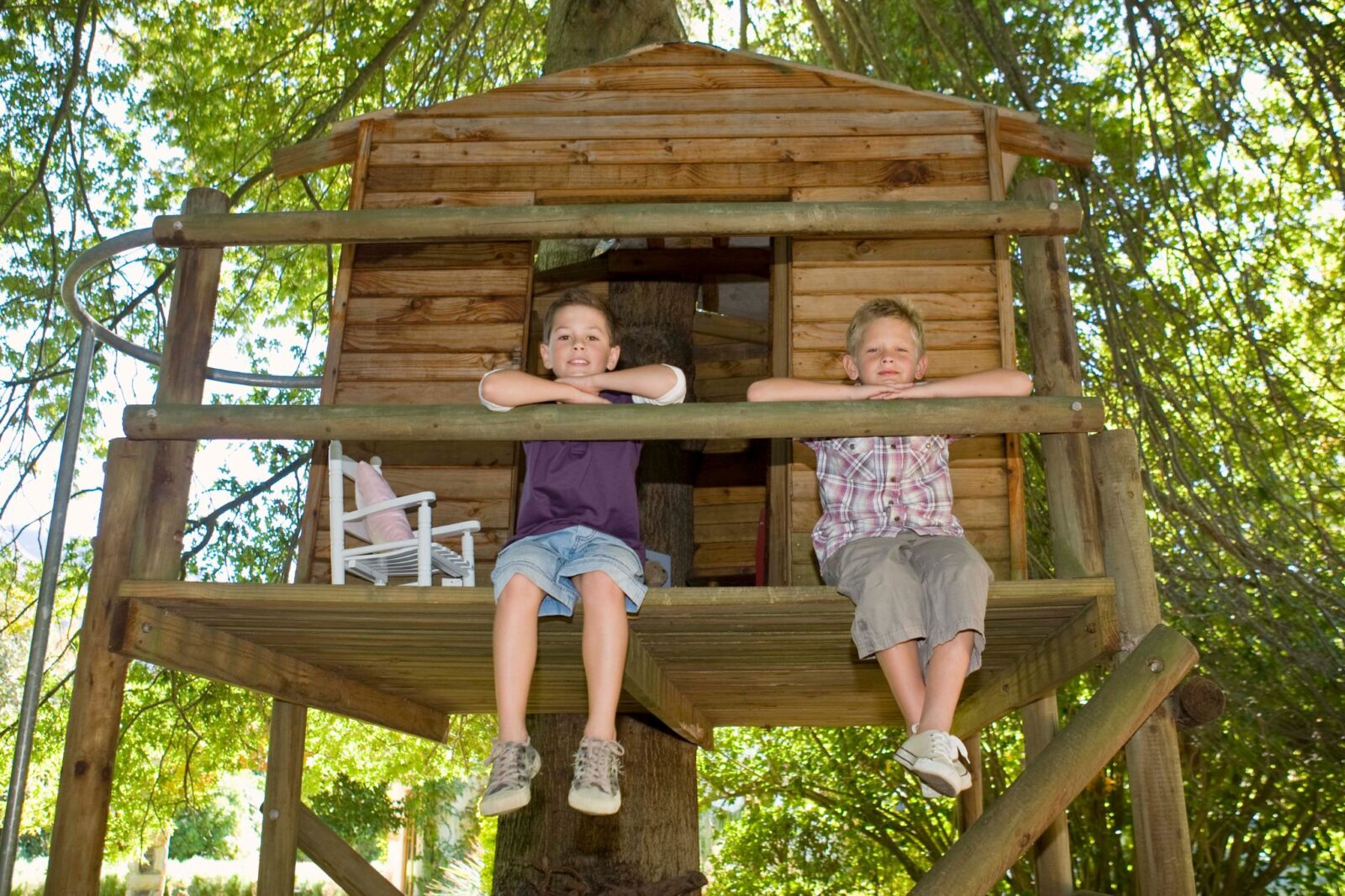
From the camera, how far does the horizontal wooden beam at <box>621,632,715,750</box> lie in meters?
4.57

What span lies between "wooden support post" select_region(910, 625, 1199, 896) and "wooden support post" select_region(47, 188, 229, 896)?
2.52 meters

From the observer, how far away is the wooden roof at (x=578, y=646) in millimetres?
4031

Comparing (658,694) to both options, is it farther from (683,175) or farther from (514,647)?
(683,175)

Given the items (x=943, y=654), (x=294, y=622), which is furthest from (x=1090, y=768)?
(x=294, y=622)

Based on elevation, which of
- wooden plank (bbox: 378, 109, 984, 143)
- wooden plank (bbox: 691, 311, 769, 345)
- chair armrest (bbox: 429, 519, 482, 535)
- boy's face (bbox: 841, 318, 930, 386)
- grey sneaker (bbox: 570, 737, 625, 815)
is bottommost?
grey sneaker (bbox: 570, 737, 625, 815)

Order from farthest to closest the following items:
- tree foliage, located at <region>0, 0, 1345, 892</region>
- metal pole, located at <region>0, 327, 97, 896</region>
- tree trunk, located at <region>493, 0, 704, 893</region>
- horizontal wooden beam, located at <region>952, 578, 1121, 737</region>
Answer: tree foliage, located at <region>0, 0, 1345, 892</region>, tree trunk, located at <region>493, 0, 704, 893</region>, metal pole, located at <region>0, 327, 97, 896</region>, horizontal wooden beam, located at <region>952, 578, 1121, 737</region>

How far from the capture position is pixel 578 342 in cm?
429

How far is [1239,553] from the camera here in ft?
27.4

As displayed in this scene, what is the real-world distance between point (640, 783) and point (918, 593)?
4082 millimetres

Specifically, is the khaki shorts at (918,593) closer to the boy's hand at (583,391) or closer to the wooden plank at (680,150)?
the boy's hand at (583,391)

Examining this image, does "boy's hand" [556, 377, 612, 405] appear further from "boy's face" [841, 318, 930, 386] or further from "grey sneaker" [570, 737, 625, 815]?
Result: "grey sneaker" [570, 737, 625, 815]

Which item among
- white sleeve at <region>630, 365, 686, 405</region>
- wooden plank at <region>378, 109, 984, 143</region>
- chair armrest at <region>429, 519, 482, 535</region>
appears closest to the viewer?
white sleeve at <region>630, 365, 686, 405</region>

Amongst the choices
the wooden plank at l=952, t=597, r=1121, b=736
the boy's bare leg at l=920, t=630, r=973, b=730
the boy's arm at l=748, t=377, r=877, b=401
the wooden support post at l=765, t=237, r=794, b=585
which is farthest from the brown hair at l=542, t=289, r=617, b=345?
the wooden support post at l=765, t=237, r=794, b=585

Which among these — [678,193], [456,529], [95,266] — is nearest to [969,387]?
[456,529]
